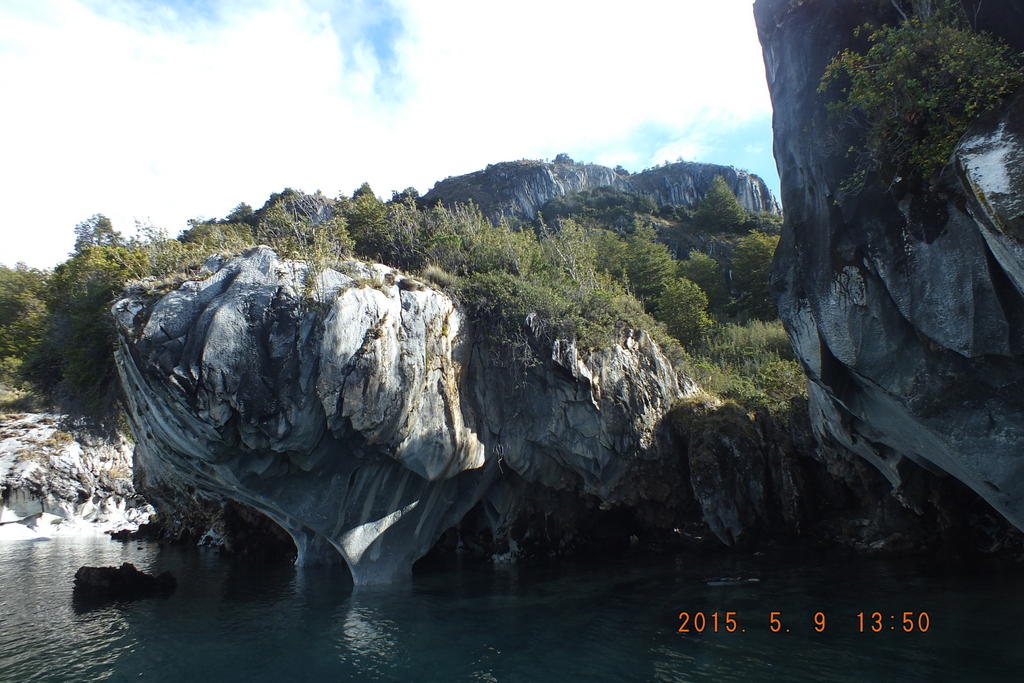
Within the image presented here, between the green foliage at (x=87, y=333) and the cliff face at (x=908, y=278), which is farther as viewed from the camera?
the green foliage at (x=87, y=333)

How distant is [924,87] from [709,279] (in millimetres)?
35670

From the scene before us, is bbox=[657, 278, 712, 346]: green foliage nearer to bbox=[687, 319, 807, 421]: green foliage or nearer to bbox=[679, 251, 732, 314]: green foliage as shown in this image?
bbox=[687, 319, 807, 421]: green foliage

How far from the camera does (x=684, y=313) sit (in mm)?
34781

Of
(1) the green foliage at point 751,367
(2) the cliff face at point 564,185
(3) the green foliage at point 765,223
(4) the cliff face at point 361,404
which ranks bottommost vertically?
(4) the cliff face at point 361,404

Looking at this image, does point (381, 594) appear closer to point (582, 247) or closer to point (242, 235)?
point (242, 235)

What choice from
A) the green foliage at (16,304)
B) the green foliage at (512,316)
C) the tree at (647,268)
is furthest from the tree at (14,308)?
the tree at (647,268)

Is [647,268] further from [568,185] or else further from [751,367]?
[568,185]

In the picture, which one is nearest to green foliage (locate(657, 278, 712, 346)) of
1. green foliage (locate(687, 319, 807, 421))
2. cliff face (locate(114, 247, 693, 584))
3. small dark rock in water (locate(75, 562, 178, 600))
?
green foliage (locate(687, 319, 807, 421))

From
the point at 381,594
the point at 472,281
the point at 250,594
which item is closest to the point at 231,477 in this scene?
the point at 250,594

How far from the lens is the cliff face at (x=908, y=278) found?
28.3 ft

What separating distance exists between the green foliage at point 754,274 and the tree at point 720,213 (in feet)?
59.3

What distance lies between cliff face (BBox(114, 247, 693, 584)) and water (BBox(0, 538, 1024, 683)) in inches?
118

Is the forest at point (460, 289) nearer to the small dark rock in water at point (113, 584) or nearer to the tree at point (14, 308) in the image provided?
the tree at point (14, 308)
